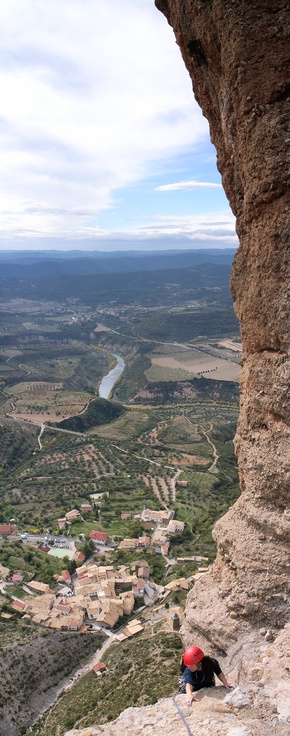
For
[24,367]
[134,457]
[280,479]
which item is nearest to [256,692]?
[280,479]

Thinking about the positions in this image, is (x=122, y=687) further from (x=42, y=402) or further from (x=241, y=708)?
(x=42, y=402)

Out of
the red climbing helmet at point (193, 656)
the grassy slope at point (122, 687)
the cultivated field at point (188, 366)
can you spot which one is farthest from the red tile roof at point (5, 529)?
the cultivated field at point (188, 366)

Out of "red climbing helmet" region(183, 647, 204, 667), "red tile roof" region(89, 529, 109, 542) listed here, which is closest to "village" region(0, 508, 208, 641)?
"red tile roof" region(89, 529, 109, 542)

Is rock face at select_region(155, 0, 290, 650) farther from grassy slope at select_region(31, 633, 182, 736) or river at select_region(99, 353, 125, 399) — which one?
river at select_region(99, 353, 125, 399)

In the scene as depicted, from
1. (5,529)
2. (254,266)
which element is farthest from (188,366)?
(254,266)

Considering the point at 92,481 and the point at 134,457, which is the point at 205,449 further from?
the point at 92,481

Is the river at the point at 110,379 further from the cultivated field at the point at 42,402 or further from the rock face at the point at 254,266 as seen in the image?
the rock face at the point at 254,266
